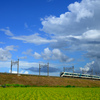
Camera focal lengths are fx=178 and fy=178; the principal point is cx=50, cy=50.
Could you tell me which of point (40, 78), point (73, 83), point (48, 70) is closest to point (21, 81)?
point (40, 78)

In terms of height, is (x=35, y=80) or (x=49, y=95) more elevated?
(x=35, y=80)

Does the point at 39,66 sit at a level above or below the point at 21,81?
above

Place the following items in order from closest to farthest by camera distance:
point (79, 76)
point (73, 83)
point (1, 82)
A: point (1, 82)
point (73, 83)
point (79, 76)

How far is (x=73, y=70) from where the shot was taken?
10050cm

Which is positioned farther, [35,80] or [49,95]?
[35,80]

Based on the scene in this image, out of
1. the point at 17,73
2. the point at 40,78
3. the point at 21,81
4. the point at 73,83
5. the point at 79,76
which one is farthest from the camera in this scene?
the point at 79,76

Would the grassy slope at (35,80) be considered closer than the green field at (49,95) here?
No

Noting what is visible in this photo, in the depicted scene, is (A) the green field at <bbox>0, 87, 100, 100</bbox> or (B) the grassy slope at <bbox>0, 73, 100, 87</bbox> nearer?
(A) the green field at <bbox>0, 87, 100, 100</bbox>

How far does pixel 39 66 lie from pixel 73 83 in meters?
18.1

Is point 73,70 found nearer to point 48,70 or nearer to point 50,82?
point 48,70

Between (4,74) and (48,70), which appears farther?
(48,70)

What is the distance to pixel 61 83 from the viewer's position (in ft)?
262

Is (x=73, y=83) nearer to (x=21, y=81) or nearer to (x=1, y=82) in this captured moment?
(x=21, y=81)

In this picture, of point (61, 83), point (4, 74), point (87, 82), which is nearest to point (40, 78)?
point (61, 83)
